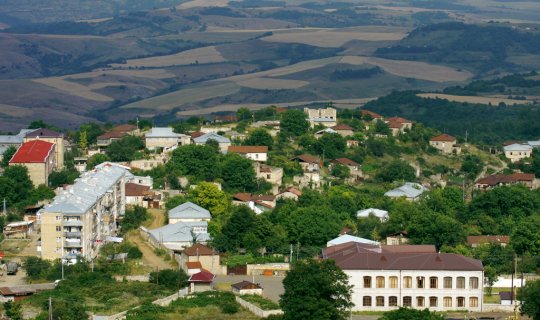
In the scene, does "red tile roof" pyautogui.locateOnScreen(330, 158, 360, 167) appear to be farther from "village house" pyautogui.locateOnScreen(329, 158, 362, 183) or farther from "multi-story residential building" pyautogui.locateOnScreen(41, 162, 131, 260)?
"multi-story residential building" pyautogui.locateOnScreen(41, 162, 131, 260)

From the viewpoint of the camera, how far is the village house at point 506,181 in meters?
78.1

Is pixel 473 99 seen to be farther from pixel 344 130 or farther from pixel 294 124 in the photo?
pixel 294 124

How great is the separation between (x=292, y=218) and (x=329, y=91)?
10974 centimetres

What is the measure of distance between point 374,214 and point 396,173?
36.8 feet

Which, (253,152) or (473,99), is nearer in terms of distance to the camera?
(253,152)

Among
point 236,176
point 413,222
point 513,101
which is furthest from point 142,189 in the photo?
point 513,101

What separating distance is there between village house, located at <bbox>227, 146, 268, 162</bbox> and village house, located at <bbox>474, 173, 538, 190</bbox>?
35.9 feet

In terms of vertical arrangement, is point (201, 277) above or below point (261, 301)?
below

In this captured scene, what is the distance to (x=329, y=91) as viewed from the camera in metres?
172

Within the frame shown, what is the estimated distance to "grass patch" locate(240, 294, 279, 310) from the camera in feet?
164

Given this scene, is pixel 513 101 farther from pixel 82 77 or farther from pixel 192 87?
pixel 82 77

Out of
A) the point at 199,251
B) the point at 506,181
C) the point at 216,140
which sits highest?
the point at 199,251

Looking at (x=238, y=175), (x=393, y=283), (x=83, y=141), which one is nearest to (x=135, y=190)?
(x=238, y=175)

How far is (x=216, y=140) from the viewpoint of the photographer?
257ft
